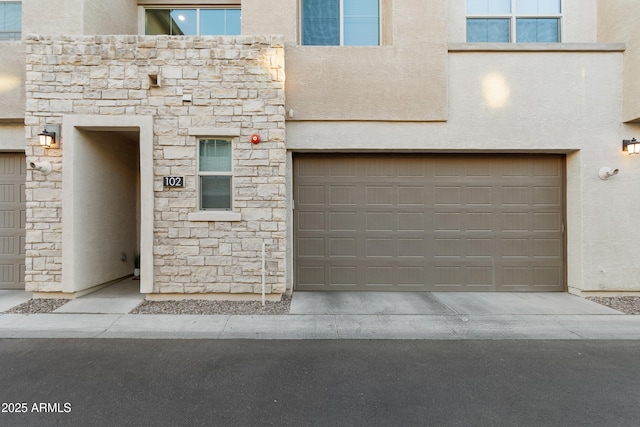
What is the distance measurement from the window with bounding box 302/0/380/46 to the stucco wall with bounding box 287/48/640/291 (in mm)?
1880

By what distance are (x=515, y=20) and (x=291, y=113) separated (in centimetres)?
522

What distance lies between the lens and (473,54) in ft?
19.8

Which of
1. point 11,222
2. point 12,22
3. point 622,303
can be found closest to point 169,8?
point 12,22

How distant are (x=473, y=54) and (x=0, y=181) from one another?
10.1m

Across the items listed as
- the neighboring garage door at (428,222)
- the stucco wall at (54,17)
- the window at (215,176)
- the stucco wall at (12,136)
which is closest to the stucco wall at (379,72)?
the neighboring garage door at (428,222)

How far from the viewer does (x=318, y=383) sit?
3.18 meters

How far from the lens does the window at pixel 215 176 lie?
18.7 feet

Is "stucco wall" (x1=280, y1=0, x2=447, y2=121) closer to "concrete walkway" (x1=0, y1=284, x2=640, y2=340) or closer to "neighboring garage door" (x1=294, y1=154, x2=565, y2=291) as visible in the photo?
"neighboring garage door" (x1=294, y1=154, x2=565, y2=291)

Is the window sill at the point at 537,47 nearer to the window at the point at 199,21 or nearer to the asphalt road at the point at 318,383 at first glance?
the window at the point at 199,21

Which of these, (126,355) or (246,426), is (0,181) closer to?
(126,355)

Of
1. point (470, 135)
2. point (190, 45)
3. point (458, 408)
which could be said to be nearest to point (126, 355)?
point (458, 408)

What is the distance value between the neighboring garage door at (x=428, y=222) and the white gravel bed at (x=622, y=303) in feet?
2.33

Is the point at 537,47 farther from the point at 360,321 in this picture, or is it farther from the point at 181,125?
the point at 181,125

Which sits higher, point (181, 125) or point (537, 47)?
point (537, 47)
